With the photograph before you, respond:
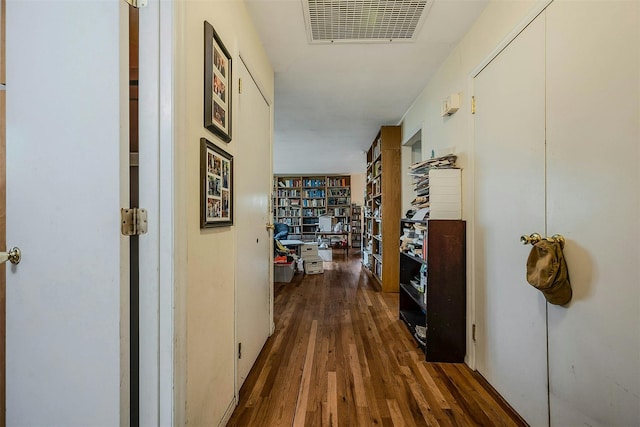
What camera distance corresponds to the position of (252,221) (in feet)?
5.99

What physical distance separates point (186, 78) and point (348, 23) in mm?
1331

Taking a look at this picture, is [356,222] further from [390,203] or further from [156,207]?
[156,207]

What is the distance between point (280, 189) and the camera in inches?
346

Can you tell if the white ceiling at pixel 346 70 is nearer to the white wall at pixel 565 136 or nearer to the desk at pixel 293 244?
the white wall at pixel 565 136

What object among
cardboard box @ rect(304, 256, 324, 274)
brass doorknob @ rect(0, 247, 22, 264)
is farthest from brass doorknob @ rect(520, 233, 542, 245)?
cardboard box @ rect(304, 256, 324, 274)

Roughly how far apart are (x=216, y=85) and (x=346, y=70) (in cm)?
157

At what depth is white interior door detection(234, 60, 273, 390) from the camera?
1570 mm

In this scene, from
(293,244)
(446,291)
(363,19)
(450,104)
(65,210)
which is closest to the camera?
(65,210)

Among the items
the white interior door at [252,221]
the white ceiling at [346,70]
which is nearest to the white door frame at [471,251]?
the white ceiling at [346,70]

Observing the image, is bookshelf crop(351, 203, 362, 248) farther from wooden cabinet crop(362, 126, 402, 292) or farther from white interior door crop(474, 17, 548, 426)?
white interior door crop(474, 17, 548, 426)

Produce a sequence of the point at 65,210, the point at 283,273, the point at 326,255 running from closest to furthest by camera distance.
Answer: the point at 65,210, the point at 283,273, the point at 326,255

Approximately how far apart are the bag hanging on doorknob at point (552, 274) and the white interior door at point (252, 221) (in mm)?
1415

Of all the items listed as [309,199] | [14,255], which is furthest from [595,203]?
[309,199]

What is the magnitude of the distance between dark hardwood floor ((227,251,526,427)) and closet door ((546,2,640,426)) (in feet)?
1.58
